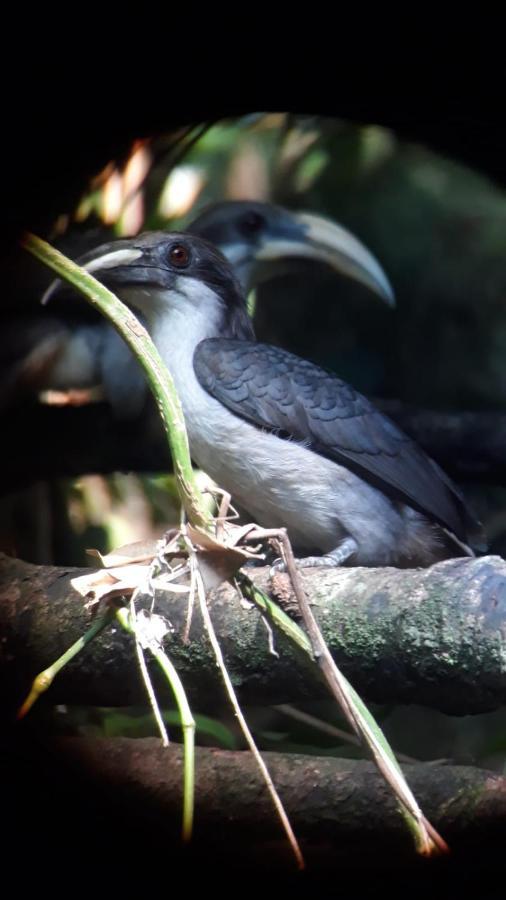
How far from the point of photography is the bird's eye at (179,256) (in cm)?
144

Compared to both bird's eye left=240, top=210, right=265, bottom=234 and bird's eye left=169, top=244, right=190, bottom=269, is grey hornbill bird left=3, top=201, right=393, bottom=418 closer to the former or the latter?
bird's eye left=240, top=210, right=265, bottom=234

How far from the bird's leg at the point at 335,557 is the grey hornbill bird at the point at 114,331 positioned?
404 mm

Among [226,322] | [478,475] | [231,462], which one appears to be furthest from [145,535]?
[478,475]

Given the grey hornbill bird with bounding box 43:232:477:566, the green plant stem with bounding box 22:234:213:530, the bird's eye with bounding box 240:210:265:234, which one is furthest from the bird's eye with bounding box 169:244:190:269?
the green plant stem with bounding box 22:234:213:530

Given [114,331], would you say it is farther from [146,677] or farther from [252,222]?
[146,677]

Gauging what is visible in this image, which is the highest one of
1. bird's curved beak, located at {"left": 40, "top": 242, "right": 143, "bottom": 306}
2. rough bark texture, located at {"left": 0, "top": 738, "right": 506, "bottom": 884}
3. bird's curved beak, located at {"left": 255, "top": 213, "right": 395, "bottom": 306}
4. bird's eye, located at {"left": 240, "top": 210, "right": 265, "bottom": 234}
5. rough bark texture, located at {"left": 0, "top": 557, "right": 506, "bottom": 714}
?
bird's curved beak, located at {"left": 40, "top": 242, "right": 143, "bottom": 306}

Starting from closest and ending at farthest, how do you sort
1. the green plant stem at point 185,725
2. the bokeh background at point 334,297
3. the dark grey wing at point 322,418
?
1. the green plant stem at point 185,725
2. the bokeh background at point 334,297
3. the dark grey wing at point 322,418

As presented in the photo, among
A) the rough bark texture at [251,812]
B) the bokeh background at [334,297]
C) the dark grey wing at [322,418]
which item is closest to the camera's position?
the rough bark texture at [251,812]

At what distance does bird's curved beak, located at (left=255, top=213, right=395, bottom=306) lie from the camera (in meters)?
1.71

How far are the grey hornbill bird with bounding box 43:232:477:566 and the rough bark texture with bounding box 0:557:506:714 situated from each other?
0.41 ft

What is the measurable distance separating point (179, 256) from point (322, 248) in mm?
328

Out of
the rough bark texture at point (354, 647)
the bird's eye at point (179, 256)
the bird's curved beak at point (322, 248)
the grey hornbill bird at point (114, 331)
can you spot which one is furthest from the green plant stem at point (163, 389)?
the bird's curved beak at point (322, 248)

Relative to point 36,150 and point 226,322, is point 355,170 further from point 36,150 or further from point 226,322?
point 36,150

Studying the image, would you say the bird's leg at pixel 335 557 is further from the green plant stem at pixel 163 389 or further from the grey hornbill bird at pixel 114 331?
→ the grey hornbill bird at pixel 114 331
